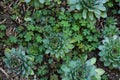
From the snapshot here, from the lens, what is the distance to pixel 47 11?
409cm

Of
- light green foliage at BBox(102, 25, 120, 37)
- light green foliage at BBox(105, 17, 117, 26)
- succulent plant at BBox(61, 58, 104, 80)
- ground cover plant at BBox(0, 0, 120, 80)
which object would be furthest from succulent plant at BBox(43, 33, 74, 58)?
light green foliage at BBox(105, 17, 117, 26)

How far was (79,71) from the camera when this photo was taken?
375 cm

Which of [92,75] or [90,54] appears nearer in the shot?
[92,75]

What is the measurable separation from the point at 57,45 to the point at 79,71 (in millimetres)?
410

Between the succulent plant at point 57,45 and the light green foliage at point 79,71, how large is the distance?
160mm

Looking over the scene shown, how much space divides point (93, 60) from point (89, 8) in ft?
2.18

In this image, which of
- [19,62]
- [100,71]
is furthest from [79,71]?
[19,62]

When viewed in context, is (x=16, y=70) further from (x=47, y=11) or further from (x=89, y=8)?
(x=89, y=8)

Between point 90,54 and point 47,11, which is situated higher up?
point 47,11

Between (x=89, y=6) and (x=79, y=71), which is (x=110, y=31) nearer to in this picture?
(x=89, y=6)

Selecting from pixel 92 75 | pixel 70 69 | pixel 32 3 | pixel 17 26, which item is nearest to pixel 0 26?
pixel 17 26

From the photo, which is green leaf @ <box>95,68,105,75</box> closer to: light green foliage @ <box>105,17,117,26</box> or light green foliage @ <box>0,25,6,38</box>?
light green foliage @ <box>105,17,117,26</box>

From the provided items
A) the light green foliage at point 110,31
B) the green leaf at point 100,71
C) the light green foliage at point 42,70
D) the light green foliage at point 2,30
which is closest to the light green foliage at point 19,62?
the light green foliage at point 42,70

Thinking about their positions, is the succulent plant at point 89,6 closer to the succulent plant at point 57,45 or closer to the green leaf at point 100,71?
the succulent plant at point 57,45
